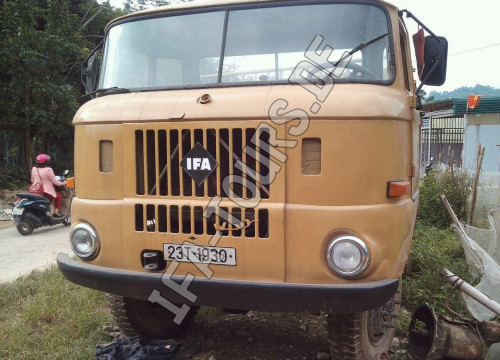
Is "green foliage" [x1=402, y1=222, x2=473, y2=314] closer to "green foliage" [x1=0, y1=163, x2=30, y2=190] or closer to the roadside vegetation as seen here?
the roadside vegetation

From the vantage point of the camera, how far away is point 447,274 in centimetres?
339

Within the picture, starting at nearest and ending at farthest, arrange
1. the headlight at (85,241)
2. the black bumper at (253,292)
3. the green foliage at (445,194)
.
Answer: the black bumper at (253,292)
the headlight at (85,241)
the green foliage at (445,194)

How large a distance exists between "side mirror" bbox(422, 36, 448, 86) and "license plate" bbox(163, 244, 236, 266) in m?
1.90

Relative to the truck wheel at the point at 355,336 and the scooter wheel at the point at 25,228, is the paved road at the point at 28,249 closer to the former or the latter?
the scooter wheel at the point at 25,228

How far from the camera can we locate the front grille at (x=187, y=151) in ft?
8.44

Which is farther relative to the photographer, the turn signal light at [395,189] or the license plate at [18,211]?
the license plate at [18,211]

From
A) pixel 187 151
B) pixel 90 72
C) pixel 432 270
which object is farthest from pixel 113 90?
pixel 432 270

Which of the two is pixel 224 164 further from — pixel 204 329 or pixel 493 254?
pixel 493 254

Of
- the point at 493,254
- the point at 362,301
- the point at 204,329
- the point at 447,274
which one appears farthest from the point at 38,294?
the point at 493,254

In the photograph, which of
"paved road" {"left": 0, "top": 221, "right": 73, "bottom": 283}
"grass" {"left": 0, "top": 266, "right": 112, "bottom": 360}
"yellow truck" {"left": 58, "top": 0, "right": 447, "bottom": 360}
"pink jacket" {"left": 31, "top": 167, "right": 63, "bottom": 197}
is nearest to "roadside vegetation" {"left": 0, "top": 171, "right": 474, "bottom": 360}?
"grass" {"left": 0, "top": 266, "right": 112, "bottom": 360}

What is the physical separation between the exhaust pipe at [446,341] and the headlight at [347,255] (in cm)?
120

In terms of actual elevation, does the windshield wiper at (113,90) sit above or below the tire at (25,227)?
above

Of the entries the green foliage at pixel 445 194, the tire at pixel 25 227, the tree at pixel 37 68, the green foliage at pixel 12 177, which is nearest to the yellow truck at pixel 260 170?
the green foliage at pixel 445 194

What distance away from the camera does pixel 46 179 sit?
836cm
